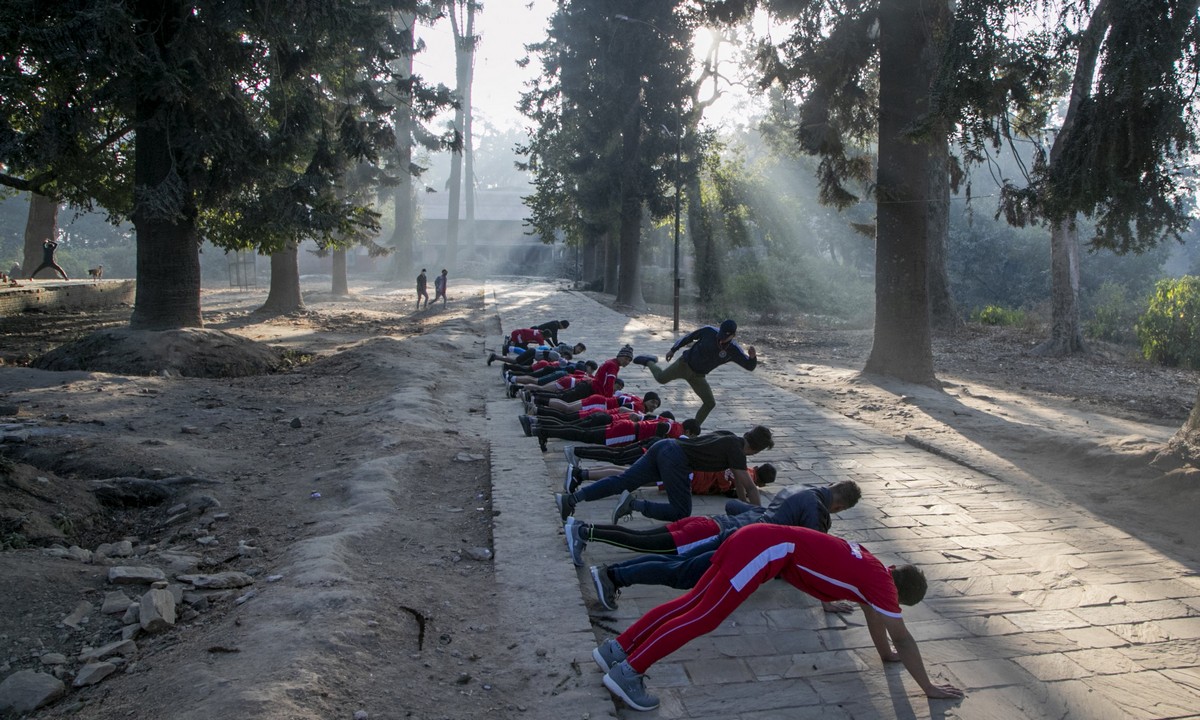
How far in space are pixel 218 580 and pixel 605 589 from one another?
93.7 inches

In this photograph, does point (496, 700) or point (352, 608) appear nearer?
point (496, 700)

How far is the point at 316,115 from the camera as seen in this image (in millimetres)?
15836

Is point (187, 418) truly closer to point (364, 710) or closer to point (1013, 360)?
point (364, 710)

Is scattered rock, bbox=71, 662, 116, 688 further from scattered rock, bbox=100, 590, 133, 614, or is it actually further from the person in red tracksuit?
the person in red tracksuit

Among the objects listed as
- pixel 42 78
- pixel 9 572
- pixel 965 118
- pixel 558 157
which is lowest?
pixel 9 572

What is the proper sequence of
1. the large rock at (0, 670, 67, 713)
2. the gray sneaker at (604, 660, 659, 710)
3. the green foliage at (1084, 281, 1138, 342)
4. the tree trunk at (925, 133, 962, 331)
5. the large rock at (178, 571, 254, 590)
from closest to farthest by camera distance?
the large rock at (0, 670, 67, 713) → the gray sneaker at (604, 660, 659, 710) → the large rock at (178, 571, 254, 590) → the green foliage at (1084, 281, 1138, 342) → the tree trunk at (925, 133, 962, 331)

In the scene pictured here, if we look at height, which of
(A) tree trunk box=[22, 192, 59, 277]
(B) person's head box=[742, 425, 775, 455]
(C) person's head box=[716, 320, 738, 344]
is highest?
(A) tree trunk box=[22, 192, 59, 277]

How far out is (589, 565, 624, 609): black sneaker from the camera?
492 centimetres

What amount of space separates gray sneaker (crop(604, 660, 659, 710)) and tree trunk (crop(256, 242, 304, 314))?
22.8m

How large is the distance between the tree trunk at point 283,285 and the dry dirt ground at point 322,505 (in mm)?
9353

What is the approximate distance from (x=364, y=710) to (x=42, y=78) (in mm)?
13572

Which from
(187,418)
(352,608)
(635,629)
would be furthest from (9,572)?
(187,418)

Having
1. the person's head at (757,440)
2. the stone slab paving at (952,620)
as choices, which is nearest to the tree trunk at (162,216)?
the stone slab paving at (952,620)

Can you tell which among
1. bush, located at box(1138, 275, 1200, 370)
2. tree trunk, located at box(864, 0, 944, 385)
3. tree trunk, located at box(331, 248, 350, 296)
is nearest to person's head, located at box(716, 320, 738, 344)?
tree trunk, located at box(864, 0, 944, 385)
